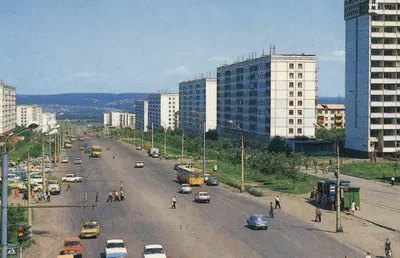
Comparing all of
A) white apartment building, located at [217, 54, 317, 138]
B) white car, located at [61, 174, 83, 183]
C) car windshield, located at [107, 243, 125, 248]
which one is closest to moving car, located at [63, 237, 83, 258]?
car windshield, located at [107, 243, 125, 248]

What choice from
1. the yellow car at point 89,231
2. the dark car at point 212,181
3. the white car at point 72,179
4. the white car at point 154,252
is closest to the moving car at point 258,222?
the yellow car at point 89,231

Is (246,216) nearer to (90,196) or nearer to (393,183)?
(90,196)

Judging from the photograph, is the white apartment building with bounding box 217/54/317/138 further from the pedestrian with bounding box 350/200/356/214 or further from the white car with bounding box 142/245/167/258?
the white car with bounding box 142/245/167/258

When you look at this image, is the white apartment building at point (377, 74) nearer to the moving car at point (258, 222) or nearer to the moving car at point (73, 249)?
the moving car at point (258, 222)

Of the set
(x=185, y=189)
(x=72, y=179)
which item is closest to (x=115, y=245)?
(x=185, y=189)

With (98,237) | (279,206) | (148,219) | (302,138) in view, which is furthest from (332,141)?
(98,237)

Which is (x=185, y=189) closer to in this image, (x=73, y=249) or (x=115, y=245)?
(x=115, y=245)
